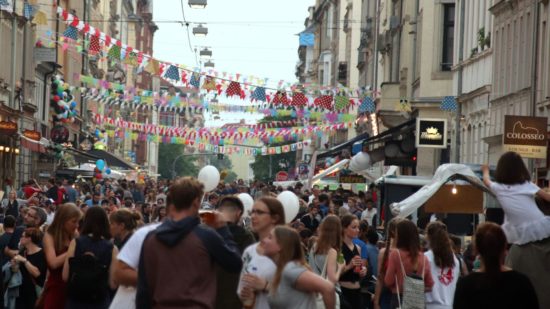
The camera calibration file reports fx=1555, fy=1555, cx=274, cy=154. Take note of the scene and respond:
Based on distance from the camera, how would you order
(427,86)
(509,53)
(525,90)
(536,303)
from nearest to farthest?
(536,303)
(525,90)
(509,53)
(427,86)

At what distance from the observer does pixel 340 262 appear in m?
14.3

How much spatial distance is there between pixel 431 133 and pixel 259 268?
95.4 ft

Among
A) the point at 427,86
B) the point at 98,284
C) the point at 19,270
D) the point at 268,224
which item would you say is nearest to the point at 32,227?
the point at 19,270

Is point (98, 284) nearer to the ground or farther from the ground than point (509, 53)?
nearer to the ground

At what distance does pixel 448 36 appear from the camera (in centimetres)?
4619

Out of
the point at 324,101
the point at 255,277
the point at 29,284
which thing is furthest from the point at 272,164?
the point at 255,277

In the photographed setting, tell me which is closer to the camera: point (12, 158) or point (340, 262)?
point (340, 262)

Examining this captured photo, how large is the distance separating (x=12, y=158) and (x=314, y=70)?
83492 millimetres

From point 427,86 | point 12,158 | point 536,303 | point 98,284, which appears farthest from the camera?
point 12,158

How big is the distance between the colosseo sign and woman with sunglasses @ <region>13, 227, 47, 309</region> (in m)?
12.7

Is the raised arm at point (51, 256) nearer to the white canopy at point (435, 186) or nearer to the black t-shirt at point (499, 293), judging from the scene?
the black t-shirt at point (499, 293)

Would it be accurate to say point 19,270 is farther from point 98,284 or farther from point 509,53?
point 509,53

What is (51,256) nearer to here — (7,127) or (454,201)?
(454,201)

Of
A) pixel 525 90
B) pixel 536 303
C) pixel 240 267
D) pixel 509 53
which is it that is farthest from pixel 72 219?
pixel 509 53
